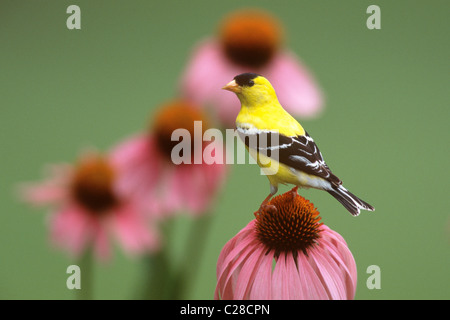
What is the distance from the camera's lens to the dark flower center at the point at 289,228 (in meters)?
0.35

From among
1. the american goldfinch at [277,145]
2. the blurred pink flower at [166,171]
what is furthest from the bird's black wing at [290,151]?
the blurred pink flower at [166,171]

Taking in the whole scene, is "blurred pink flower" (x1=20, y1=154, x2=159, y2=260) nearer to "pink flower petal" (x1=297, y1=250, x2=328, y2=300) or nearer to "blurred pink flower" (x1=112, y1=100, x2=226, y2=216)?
"blurred pink flower" (x1=112, y1=100, x2=226, y2=216)

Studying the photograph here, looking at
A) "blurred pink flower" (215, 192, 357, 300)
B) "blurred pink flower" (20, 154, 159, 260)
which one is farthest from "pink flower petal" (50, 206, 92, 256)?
"blurred pink flower" (215, 192, 357, 300)

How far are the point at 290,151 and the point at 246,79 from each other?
55mm

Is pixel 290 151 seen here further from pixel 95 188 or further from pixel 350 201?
pixel 95 188

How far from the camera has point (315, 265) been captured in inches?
13.5

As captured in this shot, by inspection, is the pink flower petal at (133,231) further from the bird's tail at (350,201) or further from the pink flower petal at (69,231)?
the bird's tail at (350,201)

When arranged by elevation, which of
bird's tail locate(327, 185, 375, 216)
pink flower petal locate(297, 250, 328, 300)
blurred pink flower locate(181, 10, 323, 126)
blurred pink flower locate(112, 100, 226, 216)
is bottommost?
pink flower petal locate(297, 250, 328, 300)

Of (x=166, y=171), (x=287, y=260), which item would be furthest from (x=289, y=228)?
(x=166, y=171)

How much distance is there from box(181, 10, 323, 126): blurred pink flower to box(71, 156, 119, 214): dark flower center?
10cm

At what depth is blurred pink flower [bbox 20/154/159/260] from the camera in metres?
Result: 0.45

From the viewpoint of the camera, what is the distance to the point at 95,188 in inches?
18.8

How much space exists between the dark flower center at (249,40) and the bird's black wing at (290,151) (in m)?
0.15

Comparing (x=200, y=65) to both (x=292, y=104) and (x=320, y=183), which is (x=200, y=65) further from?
(x=320, y=183)
